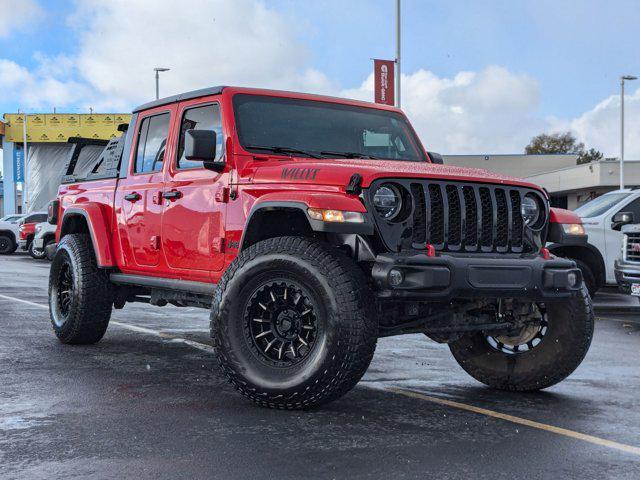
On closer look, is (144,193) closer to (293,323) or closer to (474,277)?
(293,323)

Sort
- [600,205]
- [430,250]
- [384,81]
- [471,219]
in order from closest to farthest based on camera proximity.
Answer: [430,250]
[471,219]
[600,205]
[384,81]

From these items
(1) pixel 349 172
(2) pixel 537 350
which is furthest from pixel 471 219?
(2) pixel 537 350

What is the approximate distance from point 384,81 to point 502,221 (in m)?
20.7

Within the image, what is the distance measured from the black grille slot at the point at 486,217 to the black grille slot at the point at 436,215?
0.33 metres

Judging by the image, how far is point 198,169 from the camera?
22.2 ft

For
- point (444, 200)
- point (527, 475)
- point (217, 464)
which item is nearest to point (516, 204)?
point (444, 200)

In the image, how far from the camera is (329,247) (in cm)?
541

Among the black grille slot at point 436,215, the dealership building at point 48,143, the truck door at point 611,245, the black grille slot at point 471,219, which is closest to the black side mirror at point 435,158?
the black grille slot at point 471,219

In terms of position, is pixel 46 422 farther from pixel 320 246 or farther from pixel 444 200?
pixel 444 200

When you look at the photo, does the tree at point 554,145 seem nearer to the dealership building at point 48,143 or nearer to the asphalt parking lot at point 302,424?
the dealership building at point 48,143

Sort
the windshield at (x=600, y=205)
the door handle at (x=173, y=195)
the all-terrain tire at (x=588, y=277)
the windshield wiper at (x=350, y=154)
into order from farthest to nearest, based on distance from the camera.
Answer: the windshield at (x=600, y=205) < the all-terrain tire at (x=588, y=277) < the door handle at (x=173, y=195) < the windshield wiper at (x=350, y=154)

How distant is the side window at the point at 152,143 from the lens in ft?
24.5

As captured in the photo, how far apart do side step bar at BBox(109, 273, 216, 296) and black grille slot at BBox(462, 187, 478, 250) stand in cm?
191

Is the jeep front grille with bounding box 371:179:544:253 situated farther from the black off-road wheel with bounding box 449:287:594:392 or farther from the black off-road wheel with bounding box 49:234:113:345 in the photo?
the black off-road wheel with bounding box 49:234:113:345
